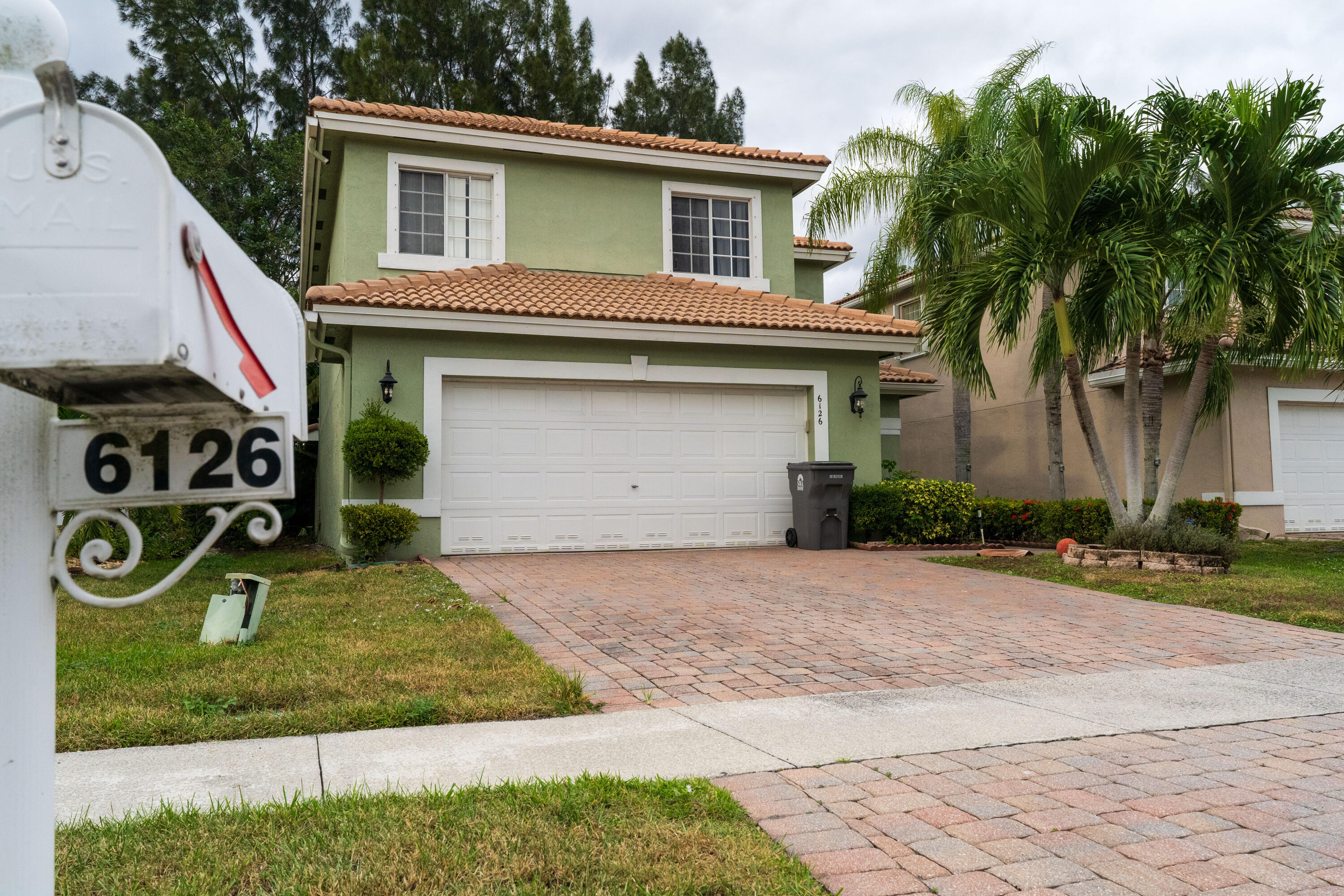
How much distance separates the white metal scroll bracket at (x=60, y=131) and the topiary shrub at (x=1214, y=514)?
16046 millimetres

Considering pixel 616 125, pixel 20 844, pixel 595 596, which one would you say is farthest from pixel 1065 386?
pixel 20 844

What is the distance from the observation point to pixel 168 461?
1672 millimetres

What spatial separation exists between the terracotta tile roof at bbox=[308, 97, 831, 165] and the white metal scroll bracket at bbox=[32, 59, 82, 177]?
13.6 meters

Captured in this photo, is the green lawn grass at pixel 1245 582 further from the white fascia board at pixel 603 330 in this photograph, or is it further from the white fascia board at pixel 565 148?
the white fascia board at pixel 565 148

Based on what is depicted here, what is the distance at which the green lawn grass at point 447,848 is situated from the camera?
2.79m

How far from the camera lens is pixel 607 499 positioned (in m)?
13.4

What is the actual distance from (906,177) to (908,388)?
14.1ft

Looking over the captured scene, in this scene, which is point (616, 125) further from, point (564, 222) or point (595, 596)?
point (595, 596)

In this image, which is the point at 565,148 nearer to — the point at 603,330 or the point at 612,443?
the point at 603,330

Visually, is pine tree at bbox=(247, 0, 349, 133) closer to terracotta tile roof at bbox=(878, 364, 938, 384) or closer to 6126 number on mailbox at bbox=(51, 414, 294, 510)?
terracotta tile roof at bbox=(878, 364, 938, 384)

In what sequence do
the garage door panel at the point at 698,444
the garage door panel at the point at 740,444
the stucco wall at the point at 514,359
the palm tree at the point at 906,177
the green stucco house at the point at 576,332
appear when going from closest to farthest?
the stucco wall at the point at 514,359 < the green stucco house at the point at 576,332 < the garage door panel at the point at 698,444 < the garage door panel at the point at 740,444 < the palm tree at the point at 906,177

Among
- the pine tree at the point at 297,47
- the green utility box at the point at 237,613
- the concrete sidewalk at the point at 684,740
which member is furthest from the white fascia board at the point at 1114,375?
the pine tree at the point at 297,47

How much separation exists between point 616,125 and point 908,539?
69.2 ft

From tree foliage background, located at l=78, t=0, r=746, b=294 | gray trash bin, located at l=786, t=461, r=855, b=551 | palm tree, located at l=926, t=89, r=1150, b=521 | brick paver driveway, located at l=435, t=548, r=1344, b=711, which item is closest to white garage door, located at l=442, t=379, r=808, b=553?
gray trash bin, located at l=786, t=461, r=855, b=551
